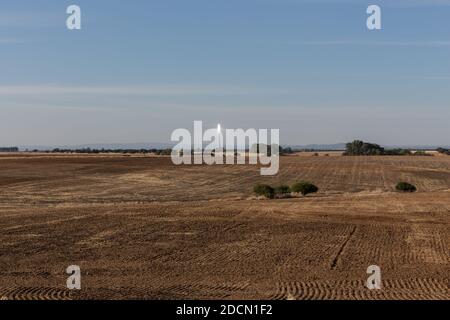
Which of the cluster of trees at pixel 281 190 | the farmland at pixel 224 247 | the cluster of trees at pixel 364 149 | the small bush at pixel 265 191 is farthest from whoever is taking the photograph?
the cluster of trees at pixel 364 149

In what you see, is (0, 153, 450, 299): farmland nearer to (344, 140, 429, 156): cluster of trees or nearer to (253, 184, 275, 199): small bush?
(253, 184, 275, 199): small bush

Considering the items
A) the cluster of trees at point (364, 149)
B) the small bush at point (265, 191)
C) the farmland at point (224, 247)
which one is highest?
the farmland at point (224, 247)

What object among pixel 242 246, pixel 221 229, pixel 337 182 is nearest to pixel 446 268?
pixel 242 246

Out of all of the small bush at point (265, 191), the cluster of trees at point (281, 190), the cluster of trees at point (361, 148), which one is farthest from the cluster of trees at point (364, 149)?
the small bush at point (265, 191)

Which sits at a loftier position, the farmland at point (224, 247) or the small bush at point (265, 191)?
the farmland at point (224, 247)

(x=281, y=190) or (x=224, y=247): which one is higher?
(x=224, y=247)

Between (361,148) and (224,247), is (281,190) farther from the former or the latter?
(361,148)

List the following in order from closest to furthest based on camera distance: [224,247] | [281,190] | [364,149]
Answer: [224,247]
[281,190]
[364,149]

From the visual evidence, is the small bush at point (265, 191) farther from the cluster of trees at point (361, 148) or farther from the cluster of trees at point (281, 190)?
the cluster of trees at point (361, 148)

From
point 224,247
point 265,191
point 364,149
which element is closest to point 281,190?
point 265,191
